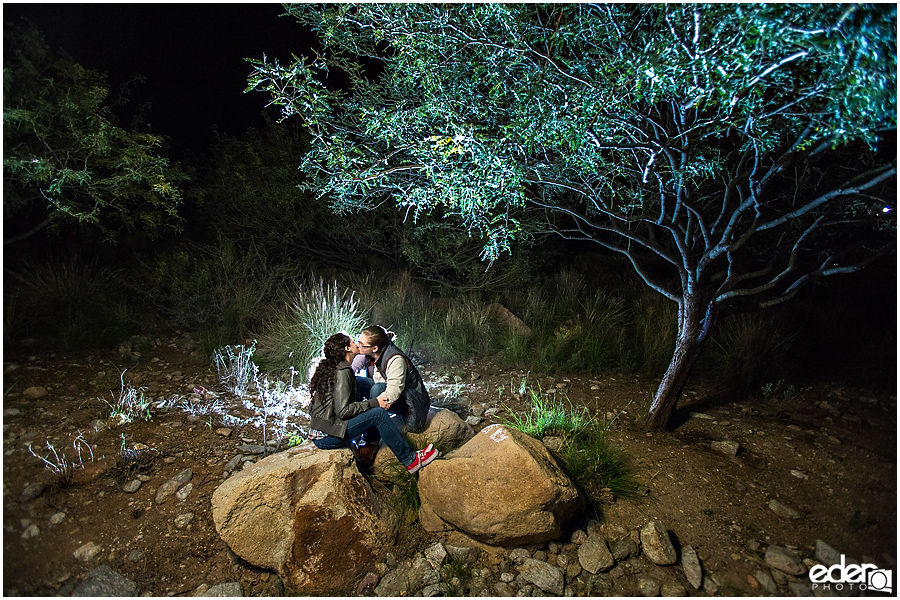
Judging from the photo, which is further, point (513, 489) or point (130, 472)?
point (130, 472)

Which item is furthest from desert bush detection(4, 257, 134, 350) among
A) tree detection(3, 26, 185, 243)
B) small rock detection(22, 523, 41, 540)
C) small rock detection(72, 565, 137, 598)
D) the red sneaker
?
the red sneaker

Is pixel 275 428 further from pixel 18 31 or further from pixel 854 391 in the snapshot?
pixel 854 391

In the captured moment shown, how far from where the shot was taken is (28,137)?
4.15 metres

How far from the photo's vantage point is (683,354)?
3971 millimetres

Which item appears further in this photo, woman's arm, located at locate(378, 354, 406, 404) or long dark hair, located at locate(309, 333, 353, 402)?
woman's arm, located at locate(378, 354, 406, 404)

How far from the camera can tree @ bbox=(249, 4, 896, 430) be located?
7.92 feet

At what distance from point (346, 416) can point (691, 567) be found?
2.22 m

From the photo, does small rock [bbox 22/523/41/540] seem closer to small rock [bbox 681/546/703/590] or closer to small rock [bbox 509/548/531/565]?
small rock [bbox 509/548/531/565]

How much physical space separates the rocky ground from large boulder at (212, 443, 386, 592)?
0.14m

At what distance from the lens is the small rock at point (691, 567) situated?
2.65 metres

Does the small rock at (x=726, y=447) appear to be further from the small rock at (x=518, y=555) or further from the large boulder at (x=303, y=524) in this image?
the large boulder at (x=303, y=524)

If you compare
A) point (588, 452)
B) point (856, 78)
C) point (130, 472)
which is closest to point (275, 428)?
point (130, 472)

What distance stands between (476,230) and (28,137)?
5.28m

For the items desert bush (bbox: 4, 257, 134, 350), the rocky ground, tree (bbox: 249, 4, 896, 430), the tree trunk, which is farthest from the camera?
desert bush (bbox: 4, 257, 134, 350)
